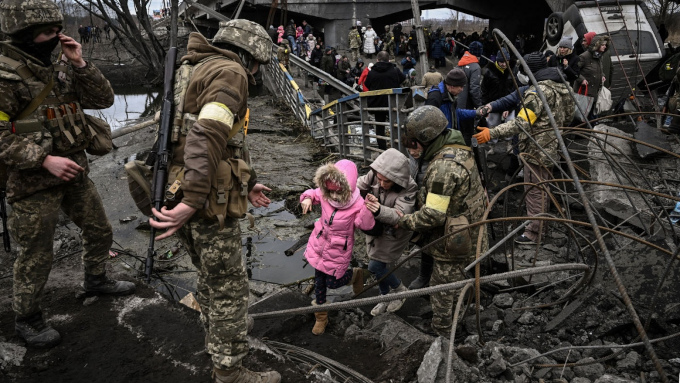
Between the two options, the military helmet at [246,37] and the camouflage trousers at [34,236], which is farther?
the camouflage trousers at [34,236]

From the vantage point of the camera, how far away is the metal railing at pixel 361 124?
6.36 metres

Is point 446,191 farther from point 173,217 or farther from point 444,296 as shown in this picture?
point 173,217

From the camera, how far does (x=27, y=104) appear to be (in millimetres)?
2791

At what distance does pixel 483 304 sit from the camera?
14.8 ft

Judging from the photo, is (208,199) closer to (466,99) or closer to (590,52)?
(466,99)

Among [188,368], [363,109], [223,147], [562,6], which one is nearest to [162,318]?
[188,368]

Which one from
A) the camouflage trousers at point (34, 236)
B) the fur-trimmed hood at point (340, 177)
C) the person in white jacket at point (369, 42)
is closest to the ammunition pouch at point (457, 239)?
the fur-trimmed hood at point (340, 177)

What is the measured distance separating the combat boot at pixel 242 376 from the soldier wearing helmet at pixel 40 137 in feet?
4.26

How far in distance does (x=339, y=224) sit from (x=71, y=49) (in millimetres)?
2177

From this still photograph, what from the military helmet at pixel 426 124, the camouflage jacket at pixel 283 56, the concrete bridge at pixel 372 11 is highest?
the concrete bridge at pixel 372 11

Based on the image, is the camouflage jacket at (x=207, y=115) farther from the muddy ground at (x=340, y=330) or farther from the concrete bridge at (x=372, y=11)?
the concrete bridge at (x=372, y=11)

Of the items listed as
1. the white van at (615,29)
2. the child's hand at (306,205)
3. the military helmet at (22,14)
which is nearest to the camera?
the military helmet at (22,14)

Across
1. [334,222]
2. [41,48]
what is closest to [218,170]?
[334,222]

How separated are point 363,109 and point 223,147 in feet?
17.0
